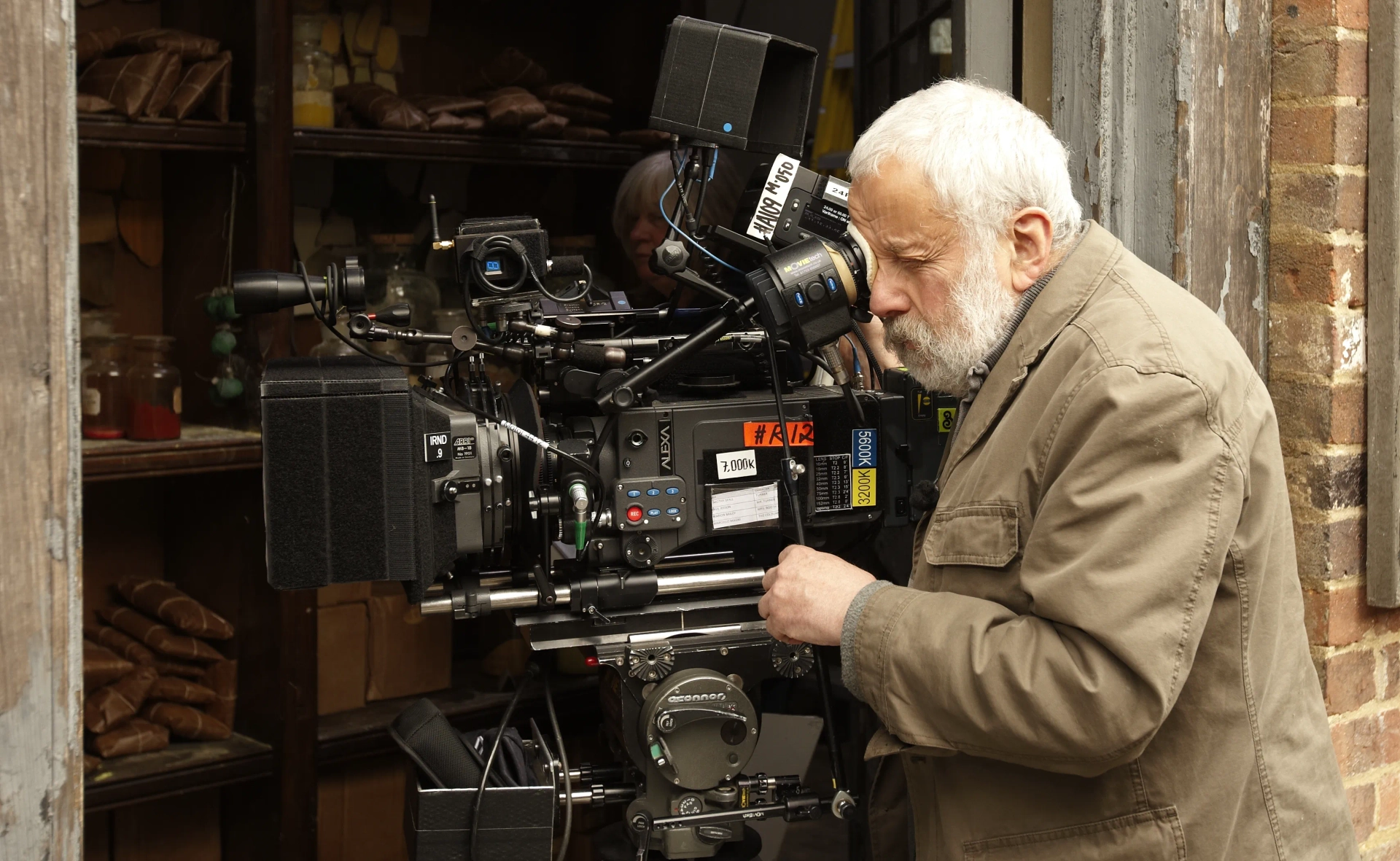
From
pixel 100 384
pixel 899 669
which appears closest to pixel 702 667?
pixel 899 669

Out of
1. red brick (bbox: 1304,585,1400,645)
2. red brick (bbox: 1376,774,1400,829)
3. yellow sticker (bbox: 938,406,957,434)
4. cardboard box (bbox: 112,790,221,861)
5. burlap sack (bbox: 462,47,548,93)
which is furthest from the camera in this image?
burlap sack (bbox: 462,47,548,93)

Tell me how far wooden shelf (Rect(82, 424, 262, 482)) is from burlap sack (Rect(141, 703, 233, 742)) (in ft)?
1.50

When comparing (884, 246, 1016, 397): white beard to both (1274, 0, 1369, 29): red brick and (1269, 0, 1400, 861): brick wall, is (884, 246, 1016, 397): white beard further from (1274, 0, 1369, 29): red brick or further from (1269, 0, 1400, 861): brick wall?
(1274, 0, 1369, 29): red brick

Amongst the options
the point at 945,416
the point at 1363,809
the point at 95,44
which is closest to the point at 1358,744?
the point at 1363,809

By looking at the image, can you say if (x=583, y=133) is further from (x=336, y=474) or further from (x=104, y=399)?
(x=336, y=474)

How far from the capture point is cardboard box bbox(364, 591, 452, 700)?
9.04ft

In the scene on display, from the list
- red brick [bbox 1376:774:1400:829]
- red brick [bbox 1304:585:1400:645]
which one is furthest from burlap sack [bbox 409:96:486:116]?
red brick [bbox 1376:774:1400:829]

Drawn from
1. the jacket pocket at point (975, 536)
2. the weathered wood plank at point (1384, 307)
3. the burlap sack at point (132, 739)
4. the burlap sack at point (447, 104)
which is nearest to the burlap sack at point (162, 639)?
the burlap sack at point (132, 739)

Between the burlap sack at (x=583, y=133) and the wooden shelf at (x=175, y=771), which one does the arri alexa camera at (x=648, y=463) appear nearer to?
the wooden shelf at (x=175, y=771)

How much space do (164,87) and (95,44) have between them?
25 centimetres

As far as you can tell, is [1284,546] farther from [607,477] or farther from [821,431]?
[607,477]

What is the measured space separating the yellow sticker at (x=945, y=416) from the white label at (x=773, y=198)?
0.34 metres

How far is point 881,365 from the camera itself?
1926 mm

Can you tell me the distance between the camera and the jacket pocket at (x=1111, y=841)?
1.23 meters
